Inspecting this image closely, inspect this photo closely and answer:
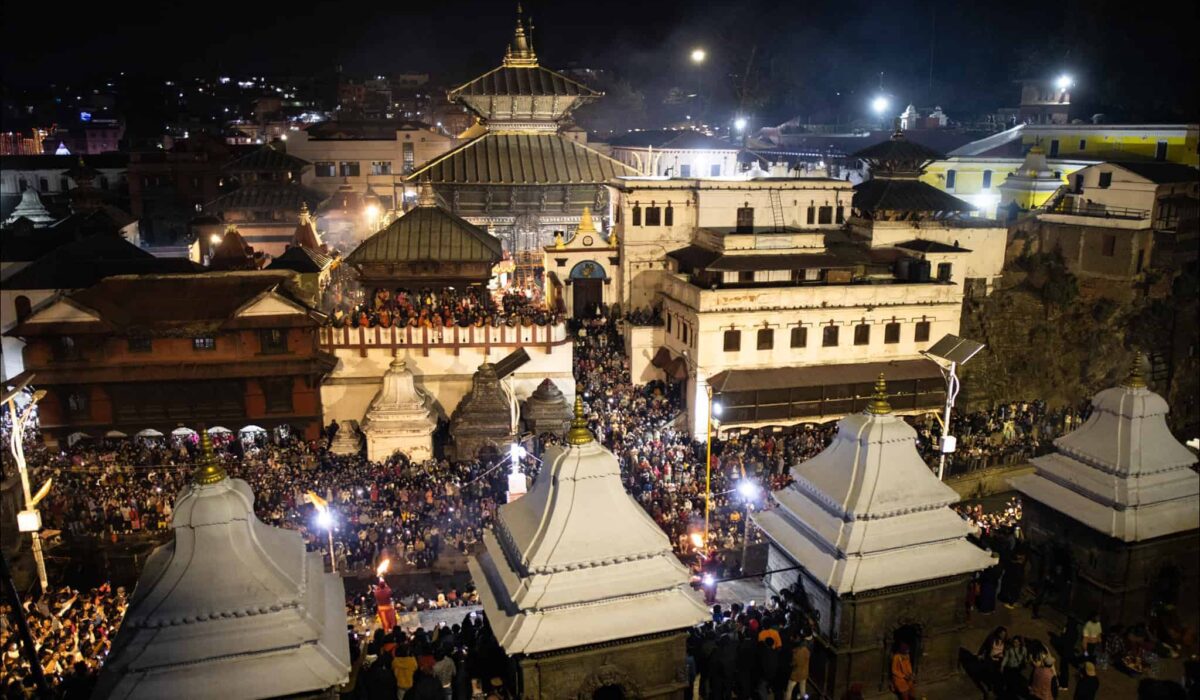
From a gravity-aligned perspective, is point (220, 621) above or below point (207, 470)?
below

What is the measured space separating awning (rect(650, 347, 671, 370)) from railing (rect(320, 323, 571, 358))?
490 centimetres

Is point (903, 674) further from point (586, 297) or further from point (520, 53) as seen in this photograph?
point (520, 53)

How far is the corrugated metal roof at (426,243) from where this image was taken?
3005 centimetres

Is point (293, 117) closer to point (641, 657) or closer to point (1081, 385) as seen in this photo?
point (1081, 385)

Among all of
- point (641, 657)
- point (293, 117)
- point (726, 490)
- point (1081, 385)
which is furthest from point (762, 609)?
point (293, 117)

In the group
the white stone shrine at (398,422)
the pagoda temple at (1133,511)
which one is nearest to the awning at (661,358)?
the white stone shrine at (398,422)

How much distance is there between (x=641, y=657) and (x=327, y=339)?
2053 cm

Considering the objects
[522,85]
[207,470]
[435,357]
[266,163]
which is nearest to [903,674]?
[207,470]

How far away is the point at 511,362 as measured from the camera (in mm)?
27703

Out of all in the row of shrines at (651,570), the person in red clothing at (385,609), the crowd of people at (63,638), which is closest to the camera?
the row of shrines at (651,570)

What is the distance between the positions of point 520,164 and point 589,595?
33.4 metres

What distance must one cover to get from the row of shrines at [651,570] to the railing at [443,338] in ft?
54.7

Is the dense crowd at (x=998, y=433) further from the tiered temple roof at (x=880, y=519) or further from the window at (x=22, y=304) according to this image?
the window at (x=22, y=304)

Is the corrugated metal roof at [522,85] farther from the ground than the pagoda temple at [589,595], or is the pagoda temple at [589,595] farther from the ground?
the corrugated metal roof at [522,85]
